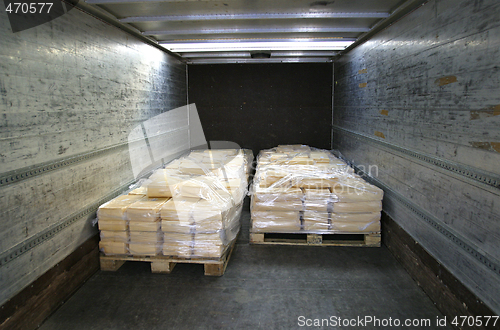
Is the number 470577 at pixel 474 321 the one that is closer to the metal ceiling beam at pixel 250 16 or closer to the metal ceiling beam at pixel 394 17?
the metal ceiling beam at pixel 394 17

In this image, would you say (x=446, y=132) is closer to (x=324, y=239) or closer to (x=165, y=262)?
(x=324, y=239)

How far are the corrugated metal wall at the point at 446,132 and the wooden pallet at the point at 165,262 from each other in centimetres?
243

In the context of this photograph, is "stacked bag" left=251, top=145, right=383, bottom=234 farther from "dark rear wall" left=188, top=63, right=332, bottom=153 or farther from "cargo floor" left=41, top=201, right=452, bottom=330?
"dark rear wall" left=188, top=63, right=332, bottom=153

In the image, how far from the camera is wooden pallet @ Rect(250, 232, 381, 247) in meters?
4.91

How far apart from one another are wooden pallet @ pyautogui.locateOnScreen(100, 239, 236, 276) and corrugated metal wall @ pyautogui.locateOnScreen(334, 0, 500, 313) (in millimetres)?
2434

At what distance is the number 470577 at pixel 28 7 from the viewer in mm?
2970

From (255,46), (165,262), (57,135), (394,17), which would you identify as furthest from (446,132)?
(255,46)

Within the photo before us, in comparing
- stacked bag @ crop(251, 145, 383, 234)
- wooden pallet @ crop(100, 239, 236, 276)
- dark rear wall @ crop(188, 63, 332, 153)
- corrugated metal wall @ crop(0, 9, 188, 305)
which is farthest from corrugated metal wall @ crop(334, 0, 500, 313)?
corrugated metal wall @ crop(0, 9, 188, 305)

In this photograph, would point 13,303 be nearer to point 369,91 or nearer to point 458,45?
point 458,45

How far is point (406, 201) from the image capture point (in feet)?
14.2

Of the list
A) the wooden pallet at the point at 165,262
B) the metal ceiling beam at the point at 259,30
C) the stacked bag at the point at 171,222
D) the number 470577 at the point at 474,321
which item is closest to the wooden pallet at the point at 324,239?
the stacked bag at the point at 171,222

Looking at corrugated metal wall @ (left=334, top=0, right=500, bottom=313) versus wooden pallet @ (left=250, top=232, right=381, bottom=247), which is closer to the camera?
corrugated metal wall @ (left=334, top=0, right=500, bottom=313)

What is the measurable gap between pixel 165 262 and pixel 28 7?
3072 mm

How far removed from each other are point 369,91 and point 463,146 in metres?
2.95
